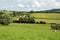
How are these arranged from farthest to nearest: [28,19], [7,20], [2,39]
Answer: [28,19] → [7,20] → [2,39]

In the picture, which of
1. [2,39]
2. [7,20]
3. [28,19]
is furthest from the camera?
[28,19]

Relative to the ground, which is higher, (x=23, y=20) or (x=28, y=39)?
(x=28, y=39)

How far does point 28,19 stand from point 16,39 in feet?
276

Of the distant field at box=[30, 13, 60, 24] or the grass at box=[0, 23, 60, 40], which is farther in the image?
the distant field at box=[30, 13, 60, 24]

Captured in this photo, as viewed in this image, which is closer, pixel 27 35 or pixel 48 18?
pixel 27 35

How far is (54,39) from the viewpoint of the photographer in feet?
44.2

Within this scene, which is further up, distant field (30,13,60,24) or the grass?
the grass

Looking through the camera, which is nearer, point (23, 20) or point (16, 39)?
point (16, 39)

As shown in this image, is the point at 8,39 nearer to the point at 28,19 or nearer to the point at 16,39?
the point at 16,39

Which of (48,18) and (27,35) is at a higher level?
(27,35)

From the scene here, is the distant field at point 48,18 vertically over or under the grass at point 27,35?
under

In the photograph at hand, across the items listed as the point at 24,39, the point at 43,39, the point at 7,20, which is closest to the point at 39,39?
the point at 43,39

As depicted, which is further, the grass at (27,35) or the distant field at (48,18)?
the distant field at (48,18)

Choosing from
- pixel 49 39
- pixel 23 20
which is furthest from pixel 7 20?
pixel 49 39
